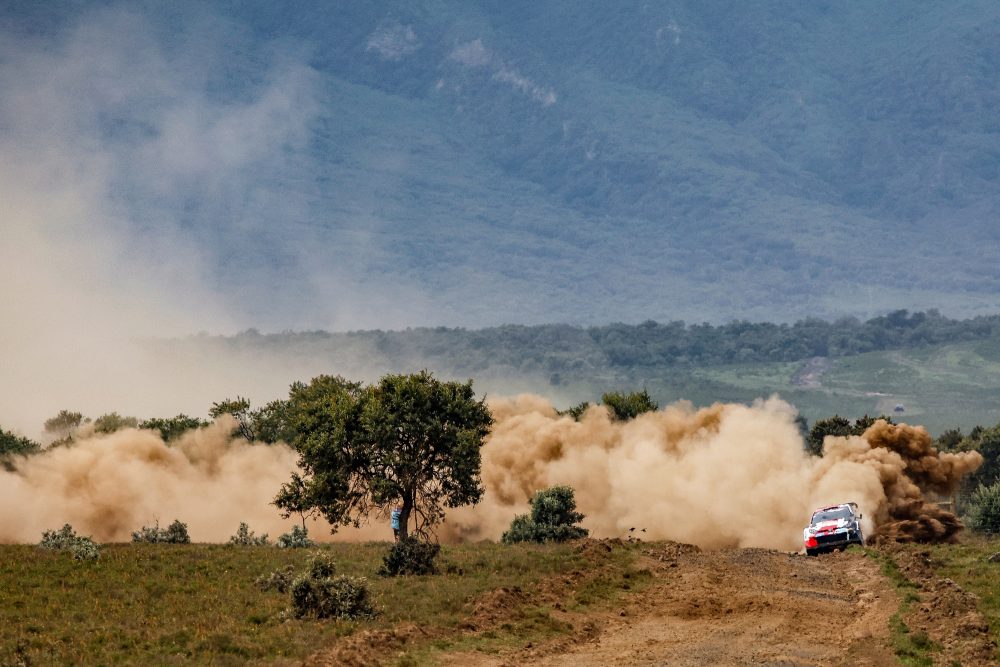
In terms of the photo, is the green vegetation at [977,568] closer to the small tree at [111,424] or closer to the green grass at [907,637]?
the green grass at [907,637]

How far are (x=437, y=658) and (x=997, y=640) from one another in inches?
591

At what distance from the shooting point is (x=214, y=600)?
50375 millimetres

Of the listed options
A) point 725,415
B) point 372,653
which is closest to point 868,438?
point 725,415

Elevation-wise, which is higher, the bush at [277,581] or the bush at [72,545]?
the bush at [72,545]

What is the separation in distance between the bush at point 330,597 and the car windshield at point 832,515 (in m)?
27.2

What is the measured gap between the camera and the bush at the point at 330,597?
46906mm

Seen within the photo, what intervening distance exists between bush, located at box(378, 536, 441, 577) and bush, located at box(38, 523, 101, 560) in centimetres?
1209

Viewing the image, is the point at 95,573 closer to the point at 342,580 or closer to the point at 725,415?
the point at 342,580

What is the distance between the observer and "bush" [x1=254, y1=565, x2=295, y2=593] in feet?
173

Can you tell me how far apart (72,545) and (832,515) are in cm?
3287

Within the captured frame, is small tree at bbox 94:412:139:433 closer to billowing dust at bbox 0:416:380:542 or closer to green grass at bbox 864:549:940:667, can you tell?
billowing dust at bbox 0:416:380:542

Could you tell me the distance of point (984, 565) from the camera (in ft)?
185

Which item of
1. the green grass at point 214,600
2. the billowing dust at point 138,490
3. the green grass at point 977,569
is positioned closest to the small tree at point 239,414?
the billowing dust at point 138,490

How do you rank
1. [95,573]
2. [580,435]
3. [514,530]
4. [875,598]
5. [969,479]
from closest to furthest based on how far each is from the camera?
1. [875,598]
2. [95,573]
3. [514,530]
4. [580,435]
5. [969,479]
